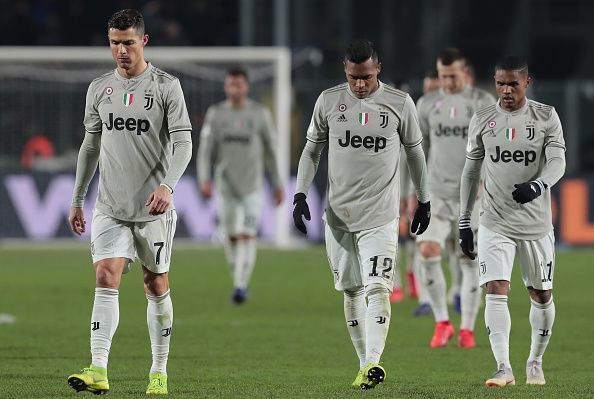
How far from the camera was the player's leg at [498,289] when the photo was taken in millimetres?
9211

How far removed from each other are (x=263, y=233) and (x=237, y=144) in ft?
25.3

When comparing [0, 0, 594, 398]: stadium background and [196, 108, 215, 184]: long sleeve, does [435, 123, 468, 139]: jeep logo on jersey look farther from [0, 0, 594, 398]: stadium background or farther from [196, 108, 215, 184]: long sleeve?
[196, 108, 215, 184]: long sleeve

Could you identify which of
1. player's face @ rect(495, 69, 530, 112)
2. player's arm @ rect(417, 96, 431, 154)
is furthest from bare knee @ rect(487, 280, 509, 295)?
player's arm @ rect(417, 96, 431, 154)

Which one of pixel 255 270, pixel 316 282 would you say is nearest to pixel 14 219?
pixel 255 270

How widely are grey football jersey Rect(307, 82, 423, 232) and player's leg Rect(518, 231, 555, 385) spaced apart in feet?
2.94

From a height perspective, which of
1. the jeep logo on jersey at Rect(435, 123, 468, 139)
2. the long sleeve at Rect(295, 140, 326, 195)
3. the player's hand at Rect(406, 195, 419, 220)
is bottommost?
the player's hand at Rect(406, 195, 419, 220)

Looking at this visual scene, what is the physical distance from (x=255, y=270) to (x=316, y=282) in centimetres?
204

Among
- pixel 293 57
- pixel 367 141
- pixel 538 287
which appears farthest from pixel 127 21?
pixel 293 57

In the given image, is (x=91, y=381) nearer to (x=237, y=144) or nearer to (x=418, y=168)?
(x=418, y=168)

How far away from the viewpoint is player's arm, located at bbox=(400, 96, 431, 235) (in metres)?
9.12

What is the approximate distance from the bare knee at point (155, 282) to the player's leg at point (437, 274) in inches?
139

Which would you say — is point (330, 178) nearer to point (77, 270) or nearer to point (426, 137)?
point (426, 137)

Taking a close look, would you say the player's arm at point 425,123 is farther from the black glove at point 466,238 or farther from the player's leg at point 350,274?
the player's leg at point 350,274

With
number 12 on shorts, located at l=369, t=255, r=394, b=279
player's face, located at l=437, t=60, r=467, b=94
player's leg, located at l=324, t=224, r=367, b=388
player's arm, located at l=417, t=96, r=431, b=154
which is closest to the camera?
number 12 on shorts, located at l=369, t=255, r=394, b=279
